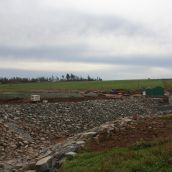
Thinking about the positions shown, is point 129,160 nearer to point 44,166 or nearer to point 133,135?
point 44,166

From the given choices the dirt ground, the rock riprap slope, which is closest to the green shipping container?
the rock riprap slope

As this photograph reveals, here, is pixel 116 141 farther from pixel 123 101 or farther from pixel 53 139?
pixel 123 101

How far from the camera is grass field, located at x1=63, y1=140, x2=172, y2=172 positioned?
38.6 ft

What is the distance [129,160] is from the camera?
488 inches

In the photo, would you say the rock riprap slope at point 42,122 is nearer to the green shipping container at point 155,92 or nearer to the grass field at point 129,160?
the grass field at point 129,160

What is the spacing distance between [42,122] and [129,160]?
16470 millimetres

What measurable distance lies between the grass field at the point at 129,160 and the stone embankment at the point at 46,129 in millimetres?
1425

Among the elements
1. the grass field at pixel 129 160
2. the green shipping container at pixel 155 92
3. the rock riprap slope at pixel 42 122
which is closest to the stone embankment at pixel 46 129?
the rock riprap slope at pixel 42 122

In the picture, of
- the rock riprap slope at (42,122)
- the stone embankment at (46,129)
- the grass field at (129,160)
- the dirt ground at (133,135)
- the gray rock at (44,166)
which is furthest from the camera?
the rock riprap slope at (42,122)

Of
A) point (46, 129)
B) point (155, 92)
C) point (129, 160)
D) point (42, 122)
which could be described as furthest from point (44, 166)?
point (155, 92)

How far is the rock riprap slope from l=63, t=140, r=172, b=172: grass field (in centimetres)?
677

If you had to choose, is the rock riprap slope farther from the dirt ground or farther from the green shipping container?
the green shipping container

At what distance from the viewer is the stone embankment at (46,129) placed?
17078mm

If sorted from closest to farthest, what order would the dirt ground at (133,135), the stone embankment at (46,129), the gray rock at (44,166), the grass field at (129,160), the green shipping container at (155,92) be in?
the grass field at (129,160) < the gray rock at (44,166) < the dirt ground at (133,135) < the stone embankment at (46,129) < the green shipping container at (155,92)
